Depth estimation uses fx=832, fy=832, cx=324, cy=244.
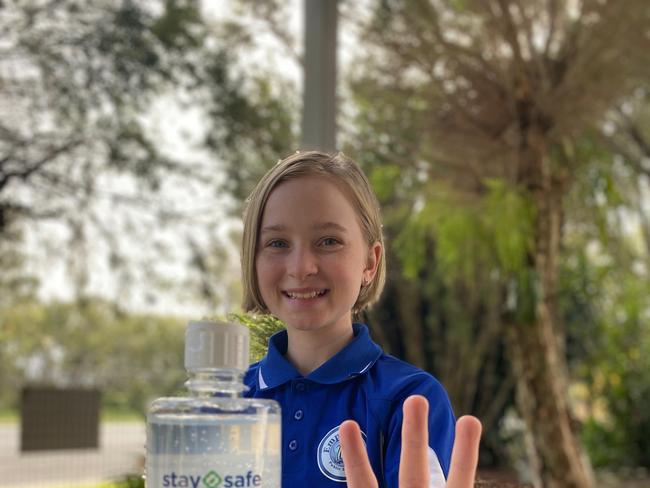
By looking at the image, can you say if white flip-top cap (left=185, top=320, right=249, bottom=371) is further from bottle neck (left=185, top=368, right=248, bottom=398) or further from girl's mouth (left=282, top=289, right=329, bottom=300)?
girl's mouth (left=282, top=289, right=329, bottom=300)

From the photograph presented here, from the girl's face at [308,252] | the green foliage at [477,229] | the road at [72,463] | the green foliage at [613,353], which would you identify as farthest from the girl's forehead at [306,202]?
the green foliage at [613,353]

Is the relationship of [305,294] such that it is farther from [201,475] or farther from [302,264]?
[201,475]

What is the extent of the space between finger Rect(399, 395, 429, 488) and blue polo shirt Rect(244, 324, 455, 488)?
4.7 inches

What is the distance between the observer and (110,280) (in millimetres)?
4102

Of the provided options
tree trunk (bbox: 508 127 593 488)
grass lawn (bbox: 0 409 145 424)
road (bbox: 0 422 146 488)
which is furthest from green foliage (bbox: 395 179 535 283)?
road (bbox: 0 422 146 488)

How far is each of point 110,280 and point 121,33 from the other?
1201 millimetres

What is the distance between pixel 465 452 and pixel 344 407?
194mm

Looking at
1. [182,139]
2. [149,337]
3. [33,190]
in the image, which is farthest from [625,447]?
[33,190]

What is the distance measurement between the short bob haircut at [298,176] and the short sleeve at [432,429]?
0.34 feet

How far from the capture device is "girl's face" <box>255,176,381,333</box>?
491mm

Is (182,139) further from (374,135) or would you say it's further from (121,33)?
(374,135)

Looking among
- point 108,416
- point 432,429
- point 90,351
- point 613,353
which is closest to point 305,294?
point 432,429

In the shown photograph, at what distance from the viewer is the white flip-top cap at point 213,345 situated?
35 centimetres

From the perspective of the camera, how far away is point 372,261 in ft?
1.87
